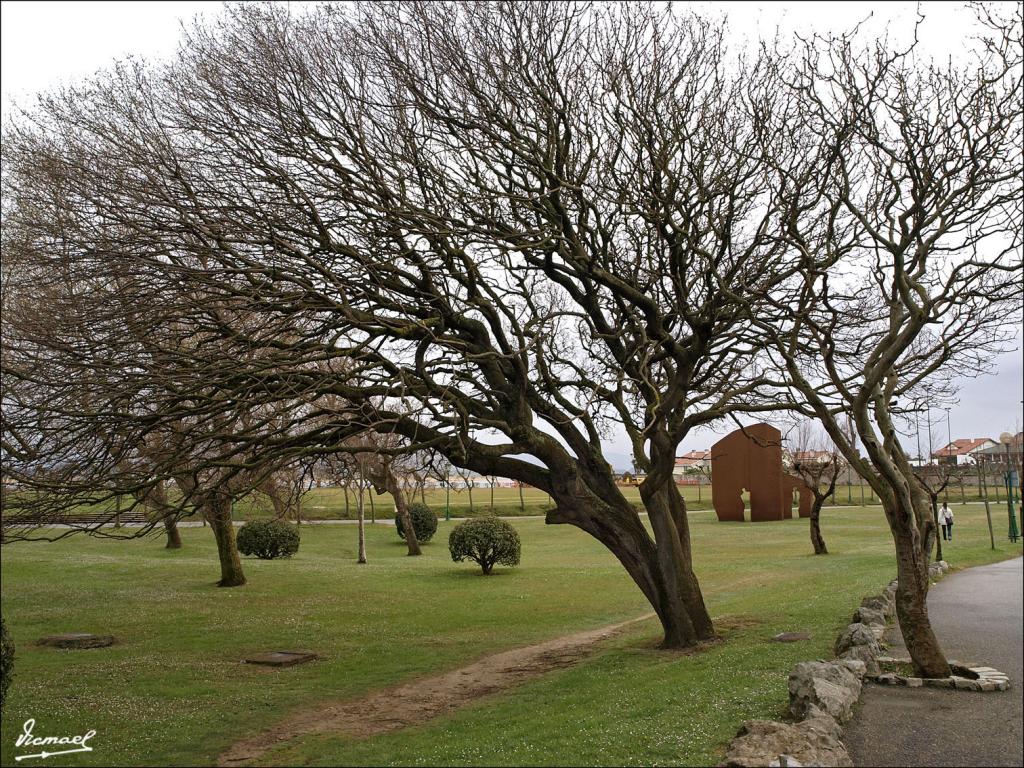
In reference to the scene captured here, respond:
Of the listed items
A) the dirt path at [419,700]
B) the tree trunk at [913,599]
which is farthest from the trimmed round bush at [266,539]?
the tree trunk at [913,599]

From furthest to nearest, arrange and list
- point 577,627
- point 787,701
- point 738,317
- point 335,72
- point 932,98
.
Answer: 1. point 577,627
2. point 738,317
3. point 335,72
4. point 932,98
5. point 787,701

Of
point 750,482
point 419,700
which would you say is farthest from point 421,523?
point 419,700

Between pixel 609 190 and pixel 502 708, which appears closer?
pixel 502 708

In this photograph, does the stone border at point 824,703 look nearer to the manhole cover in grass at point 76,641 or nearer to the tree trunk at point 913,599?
the tree trunk at point 913,599

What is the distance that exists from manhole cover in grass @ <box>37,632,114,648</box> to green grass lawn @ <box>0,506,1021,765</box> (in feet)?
1.12

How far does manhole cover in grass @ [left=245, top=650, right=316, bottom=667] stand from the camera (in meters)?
14.9

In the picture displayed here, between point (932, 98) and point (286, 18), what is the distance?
9.37 metres

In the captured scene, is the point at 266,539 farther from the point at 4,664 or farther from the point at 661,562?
the point at 4,664

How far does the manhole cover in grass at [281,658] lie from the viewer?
14914mm

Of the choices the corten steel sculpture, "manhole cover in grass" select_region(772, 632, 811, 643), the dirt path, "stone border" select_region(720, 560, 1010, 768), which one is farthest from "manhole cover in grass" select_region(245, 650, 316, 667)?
the corten steel sculpture

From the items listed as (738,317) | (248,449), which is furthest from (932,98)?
(248,449)

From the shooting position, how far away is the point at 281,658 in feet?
49.6

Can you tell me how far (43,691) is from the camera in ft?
39.2

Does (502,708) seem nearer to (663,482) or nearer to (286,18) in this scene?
(663,482)
